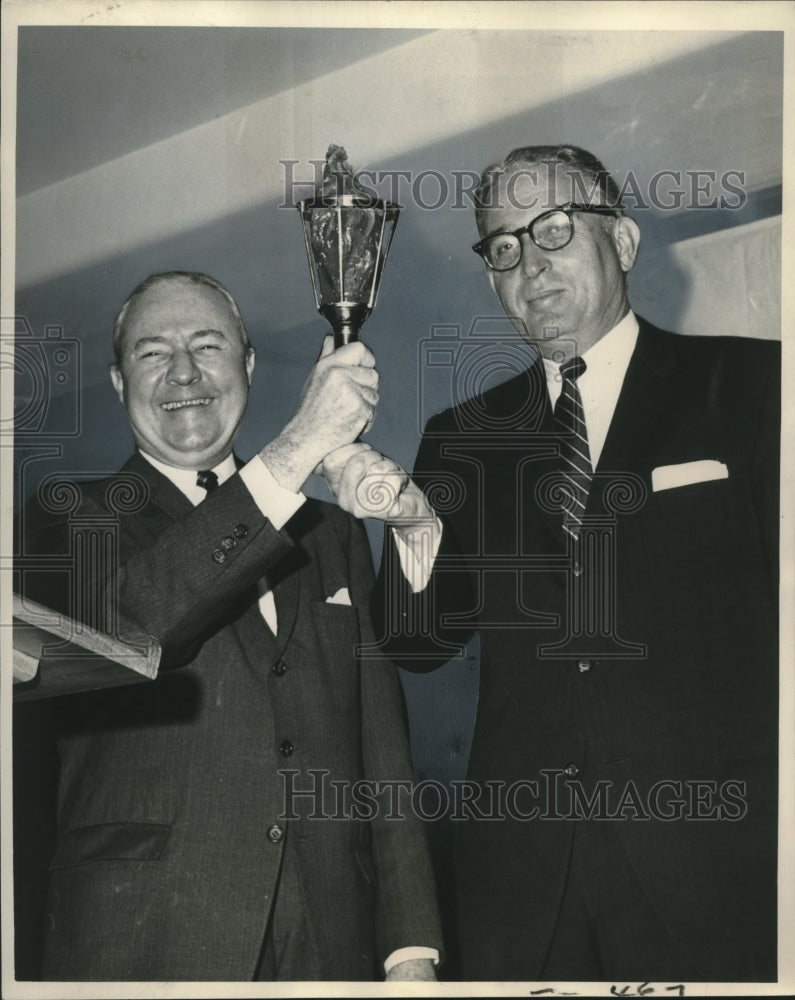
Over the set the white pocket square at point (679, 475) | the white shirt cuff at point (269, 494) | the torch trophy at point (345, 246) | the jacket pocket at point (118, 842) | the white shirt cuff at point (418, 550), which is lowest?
the jacket pocket at point (118, 842)

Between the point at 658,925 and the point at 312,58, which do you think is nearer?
the point at 658,925

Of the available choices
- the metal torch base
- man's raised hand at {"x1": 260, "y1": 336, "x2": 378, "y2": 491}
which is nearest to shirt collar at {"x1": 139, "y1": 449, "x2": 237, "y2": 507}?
man's raised hand at {"x1": 260, "y1": 336, "x2": 378, "y2": 491}

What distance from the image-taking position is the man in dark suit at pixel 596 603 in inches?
110

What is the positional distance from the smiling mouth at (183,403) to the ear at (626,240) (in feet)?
3.09

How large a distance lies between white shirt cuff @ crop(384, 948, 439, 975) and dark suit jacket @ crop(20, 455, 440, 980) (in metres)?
0.02

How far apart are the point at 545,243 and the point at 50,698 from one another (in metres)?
1.43

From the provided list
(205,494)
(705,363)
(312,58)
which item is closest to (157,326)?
(205,494)

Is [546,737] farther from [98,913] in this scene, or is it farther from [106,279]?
[106,279]

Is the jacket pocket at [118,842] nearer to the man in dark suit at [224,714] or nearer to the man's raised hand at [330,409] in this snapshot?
the man in dark suit at [224,714]

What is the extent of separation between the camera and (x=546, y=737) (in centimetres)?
281

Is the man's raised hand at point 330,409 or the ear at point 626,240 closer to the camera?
the man's raised hand at point 330,409

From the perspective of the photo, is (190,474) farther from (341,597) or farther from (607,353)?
(607,353)

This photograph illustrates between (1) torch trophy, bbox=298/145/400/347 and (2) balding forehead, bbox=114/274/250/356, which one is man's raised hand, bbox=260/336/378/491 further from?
(2) balding forehead, bbox=114/274/250/356

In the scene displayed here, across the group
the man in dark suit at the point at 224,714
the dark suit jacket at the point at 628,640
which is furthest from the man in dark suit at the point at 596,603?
the man in dark suit at the point at 224,714
